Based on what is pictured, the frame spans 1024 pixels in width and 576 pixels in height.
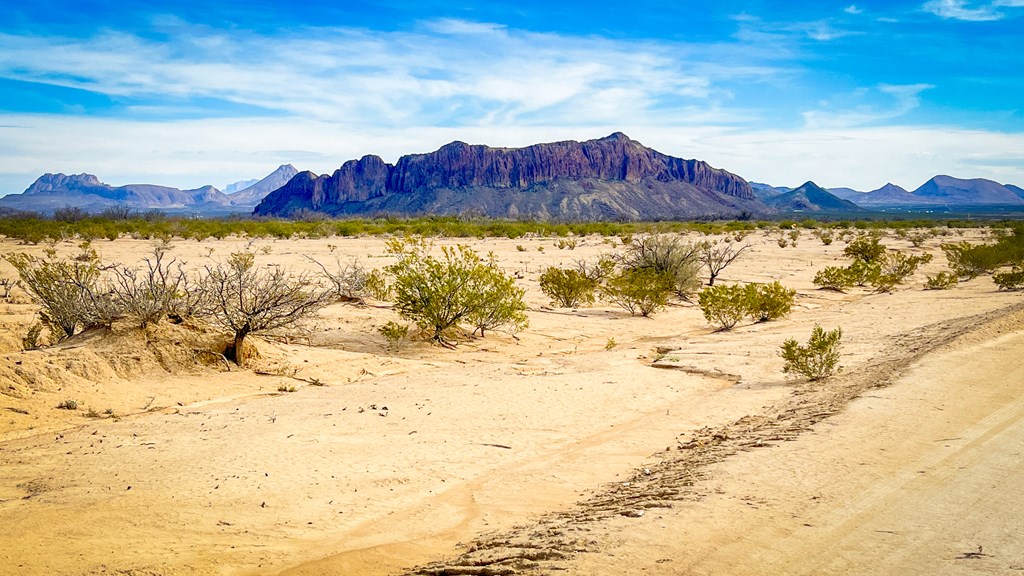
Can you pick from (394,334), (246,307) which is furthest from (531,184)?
(246,307)

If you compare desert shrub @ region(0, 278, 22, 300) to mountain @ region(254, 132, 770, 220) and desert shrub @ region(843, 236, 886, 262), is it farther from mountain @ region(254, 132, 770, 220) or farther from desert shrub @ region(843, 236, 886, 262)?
mountain @ region(254, 132, 770, 220)

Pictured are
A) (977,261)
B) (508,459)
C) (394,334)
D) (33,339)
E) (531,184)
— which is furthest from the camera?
(531,184)

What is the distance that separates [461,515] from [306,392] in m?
4.57

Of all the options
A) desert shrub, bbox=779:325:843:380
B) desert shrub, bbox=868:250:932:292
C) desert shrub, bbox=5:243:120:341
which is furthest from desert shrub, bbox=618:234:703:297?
desert shrub, bbox=5:243:120:341

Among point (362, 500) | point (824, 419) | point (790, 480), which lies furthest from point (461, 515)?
point (824, 419)

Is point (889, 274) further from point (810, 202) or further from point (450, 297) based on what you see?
point (810, 202)

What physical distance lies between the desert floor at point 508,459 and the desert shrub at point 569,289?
19.1ft

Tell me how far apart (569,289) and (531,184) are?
128668mm

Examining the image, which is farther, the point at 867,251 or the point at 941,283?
the point at 867,251

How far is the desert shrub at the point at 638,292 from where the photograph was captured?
57.2 ft

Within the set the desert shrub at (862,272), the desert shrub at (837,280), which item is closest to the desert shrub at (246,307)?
the desert shrub at (837,280)

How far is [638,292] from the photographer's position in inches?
683

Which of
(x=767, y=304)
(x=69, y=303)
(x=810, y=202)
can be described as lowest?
(x=767, y=304)

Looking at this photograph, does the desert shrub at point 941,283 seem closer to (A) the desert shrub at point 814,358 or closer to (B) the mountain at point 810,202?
(A) the desert shrub at point 814,358
